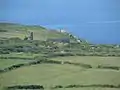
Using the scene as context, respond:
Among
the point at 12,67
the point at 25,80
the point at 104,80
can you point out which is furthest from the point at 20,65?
the point at 104,80

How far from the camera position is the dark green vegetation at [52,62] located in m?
7.20

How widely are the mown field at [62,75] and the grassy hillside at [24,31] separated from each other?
161cm

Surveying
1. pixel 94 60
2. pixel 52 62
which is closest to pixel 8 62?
pixel 52 62

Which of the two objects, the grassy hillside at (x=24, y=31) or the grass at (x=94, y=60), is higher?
the grassy hillside at (x=24, y=31)

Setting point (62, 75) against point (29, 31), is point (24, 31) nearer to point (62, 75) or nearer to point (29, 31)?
point (29, 31)

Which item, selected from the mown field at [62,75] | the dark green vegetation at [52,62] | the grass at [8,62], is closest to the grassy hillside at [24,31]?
the dark green vegetation at [52,62]

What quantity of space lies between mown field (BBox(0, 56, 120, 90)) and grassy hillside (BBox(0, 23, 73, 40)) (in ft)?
5.28

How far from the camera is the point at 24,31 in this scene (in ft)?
35.5

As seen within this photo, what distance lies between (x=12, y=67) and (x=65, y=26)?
212cm

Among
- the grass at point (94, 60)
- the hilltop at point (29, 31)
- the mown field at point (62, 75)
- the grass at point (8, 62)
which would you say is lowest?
the mown field at point (62, 75)

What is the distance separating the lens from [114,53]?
30.7 ft

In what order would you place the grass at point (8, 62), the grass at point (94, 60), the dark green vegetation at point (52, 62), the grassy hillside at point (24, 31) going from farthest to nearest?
the grassy hillside at point (24, 31) < the grass at point (94, 60) < the grass at point (8, 62) < the dark green vegetation at point (52, 62)

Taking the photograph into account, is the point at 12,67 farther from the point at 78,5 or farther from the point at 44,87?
the point at 78,5

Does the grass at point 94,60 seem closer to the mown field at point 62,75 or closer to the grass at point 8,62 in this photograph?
the mown field at point 62,75
